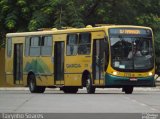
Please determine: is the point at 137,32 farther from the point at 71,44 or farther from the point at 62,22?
the point at 62,22

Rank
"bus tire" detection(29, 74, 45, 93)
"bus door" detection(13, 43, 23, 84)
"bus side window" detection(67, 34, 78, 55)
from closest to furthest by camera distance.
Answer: "bus side window" detection(67, 34, 78, 55) → "bus tire" detection(29, 74, 45, 93) → "bus door" detection(13, 43, 23, 84)

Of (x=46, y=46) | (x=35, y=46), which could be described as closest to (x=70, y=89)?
(x=46, y=46)

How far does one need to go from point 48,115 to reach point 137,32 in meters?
15.5

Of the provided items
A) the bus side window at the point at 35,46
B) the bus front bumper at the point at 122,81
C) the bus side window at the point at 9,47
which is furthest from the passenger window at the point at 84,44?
the bus side window at the point at 9,47

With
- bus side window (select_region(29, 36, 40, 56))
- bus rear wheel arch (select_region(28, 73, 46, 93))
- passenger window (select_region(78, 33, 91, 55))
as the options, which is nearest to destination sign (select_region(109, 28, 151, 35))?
passenger window (select_region(78, 33, 91, 55))

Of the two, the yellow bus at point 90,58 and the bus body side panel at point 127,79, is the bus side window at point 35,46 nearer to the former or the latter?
the yellow bus at point 90,58

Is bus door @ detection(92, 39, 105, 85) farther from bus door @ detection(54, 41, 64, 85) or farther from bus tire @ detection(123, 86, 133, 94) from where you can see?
bus door @ detection(54, 41, 64, 85)

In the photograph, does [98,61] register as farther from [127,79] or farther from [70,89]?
[70,89]

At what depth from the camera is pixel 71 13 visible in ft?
150

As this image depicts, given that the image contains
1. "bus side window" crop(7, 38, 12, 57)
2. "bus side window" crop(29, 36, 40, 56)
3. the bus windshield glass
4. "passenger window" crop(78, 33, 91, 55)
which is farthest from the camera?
"bus side window" crop(7, 38, 12, 57)

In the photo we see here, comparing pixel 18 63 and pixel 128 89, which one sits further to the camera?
pixel 18 63

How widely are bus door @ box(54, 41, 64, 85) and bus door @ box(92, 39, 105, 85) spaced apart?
2895mm

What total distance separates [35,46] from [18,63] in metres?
2.12

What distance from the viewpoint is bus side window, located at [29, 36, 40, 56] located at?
36812 mm
